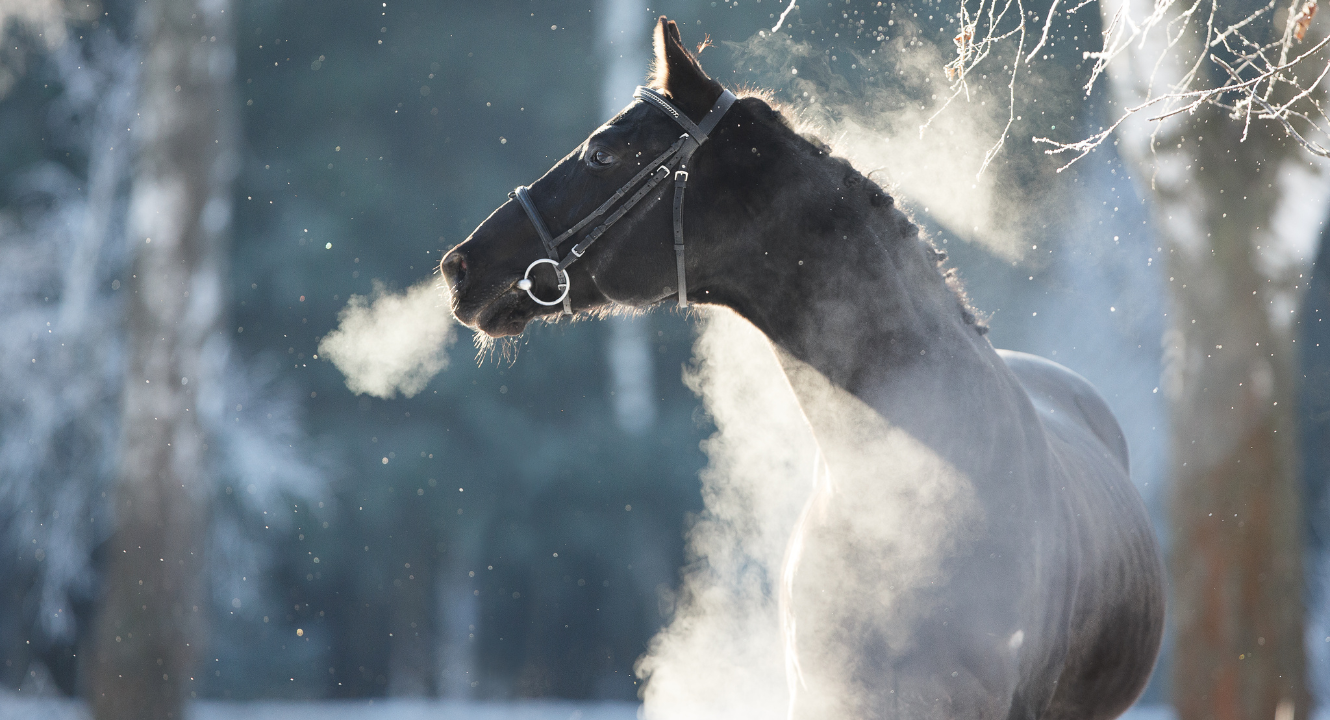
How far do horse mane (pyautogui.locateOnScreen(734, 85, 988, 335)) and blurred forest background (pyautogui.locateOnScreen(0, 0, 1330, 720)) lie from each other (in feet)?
10.3

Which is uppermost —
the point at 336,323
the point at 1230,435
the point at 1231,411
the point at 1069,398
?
the point at 336,323

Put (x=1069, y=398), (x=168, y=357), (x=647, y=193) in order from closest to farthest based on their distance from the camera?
(x=647, y=193)
(x=1069, y=398)
(x=168, y=357)

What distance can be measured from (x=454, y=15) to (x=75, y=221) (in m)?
5.75

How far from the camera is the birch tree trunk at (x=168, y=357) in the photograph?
6855mm

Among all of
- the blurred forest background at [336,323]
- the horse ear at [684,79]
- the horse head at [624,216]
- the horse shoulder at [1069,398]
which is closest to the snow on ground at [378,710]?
the blurred forest background at [336,323]

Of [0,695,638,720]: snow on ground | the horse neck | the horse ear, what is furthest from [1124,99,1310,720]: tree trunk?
[0,695,638,720]: snow on ground

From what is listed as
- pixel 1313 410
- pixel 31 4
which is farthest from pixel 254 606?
pixel 1313 410

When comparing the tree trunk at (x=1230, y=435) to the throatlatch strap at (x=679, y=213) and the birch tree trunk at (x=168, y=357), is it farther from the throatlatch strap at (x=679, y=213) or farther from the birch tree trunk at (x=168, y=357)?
the birch tree trunk at (x=168, y=357)

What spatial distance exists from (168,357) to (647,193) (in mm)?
6866

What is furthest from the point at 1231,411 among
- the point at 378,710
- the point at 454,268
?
the point at 378,710

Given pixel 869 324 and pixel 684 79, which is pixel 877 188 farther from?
pixel 684 79

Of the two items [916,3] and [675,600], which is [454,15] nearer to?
[916,3]

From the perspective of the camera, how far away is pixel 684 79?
213cm

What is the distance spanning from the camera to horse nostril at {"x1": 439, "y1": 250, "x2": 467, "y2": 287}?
2086 mm
